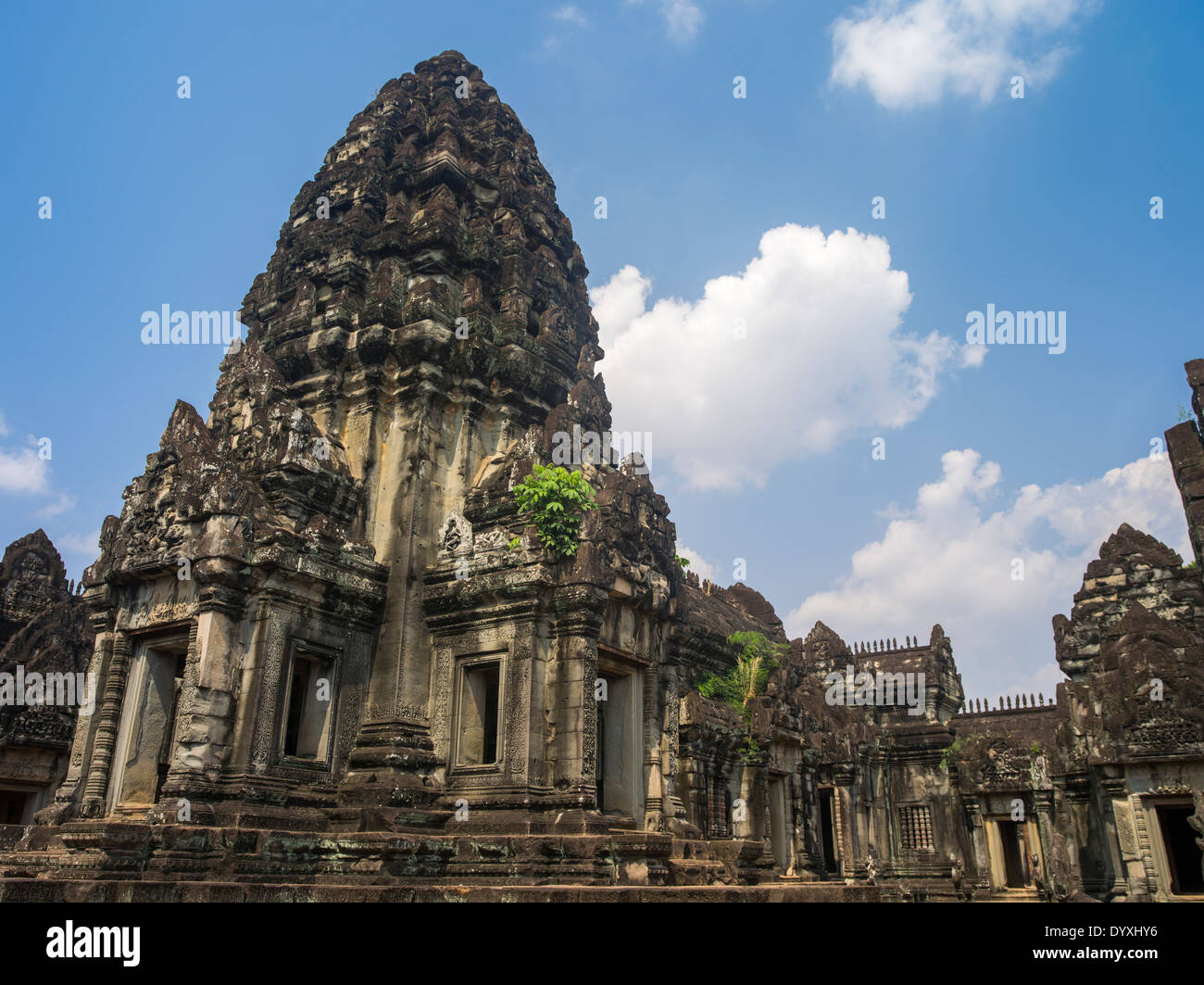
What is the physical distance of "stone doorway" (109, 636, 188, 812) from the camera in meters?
11.1

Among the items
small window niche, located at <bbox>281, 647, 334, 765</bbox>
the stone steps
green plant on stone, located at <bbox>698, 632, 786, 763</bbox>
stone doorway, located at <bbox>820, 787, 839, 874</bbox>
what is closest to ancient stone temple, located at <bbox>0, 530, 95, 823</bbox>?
small window niche, located at <bbox>281, 647, 334, 765</bbox>

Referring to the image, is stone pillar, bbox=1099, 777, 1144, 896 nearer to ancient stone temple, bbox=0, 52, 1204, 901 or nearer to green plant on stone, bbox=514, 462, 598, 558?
ancient stone temple, bbox=0, 52, 1204, 901

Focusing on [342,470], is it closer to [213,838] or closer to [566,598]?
[566,598]

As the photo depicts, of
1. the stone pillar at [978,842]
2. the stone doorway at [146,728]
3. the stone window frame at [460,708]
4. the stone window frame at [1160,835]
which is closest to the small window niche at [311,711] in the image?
the stone doorway at [146,728]

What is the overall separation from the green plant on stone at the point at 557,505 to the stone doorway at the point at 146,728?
4722 millimetres

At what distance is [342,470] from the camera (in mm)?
12781

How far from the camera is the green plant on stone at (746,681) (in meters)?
16.9

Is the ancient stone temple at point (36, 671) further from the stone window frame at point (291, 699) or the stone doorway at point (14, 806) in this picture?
the stone window frame at point (291, 699)

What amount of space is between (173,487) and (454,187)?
7.31 metres

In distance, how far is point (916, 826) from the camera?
78.9 feet

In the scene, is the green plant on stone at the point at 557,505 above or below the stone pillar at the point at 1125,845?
above

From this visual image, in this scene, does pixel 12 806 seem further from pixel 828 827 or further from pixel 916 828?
pixel 916 828

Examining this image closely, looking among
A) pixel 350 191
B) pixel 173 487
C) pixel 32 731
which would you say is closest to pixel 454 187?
pixel 350 191

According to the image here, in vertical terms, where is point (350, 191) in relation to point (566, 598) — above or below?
above
